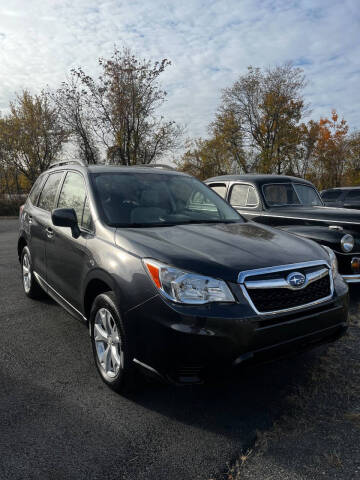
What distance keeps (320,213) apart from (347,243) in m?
0.94

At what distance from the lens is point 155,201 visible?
3941 mm

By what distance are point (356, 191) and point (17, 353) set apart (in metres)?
12.8

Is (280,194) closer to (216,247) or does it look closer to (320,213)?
(320,213)

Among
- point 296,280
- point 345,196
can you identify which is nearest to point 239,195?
point 296,280

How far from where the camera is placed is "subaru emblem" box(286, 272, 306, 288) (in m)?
2.74

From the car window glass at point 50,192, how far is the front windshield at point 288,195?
3.38m

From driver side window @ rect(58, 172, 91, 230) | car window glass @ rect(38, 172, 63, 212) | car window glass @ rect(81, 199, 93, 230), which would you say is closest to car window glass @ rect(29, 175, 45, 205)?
car window glass @ rect(38, 172, 63, 212)

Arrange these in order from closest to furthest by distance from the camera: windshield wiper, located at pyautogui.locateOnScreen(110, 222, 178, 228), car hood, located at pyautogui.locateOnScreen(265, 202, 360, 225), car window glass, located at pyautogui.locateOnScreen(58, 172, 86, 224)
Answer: windshield wiper, located at pyautogui.locateOnScreen(110, 222, 178, 228) → car window glass, located at pyautogui.locateOnScreen(58, 172, 86, 224) → car hood, located at pyautogui.locateOnScreen(265, 202, 360, 225)

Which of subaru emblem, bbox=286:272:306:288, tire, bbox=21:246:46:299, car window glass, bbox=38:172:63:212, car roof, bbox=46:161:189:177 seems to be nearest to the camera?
subaru emblem, bbox=286:272:306:288

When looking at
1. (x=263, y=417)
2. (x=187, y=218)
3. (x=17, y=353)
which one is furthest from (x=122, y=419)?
(x=187, y=218)

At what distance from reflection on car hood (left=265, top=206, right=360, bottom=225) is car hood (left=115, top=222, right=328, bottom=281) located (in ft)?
8.19

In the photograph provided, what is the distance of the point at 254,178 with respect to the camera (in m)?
6.76

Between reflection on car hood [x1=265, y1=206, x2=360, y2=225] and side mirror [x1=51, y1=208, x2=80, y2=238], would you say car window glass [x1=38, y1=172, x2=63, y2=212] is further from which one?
reflection on car hood [x1=265, y1=206, x2=360, y2=225]

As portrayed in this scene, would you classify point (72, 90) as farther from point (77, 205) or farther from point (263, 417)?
point (263, 417)
